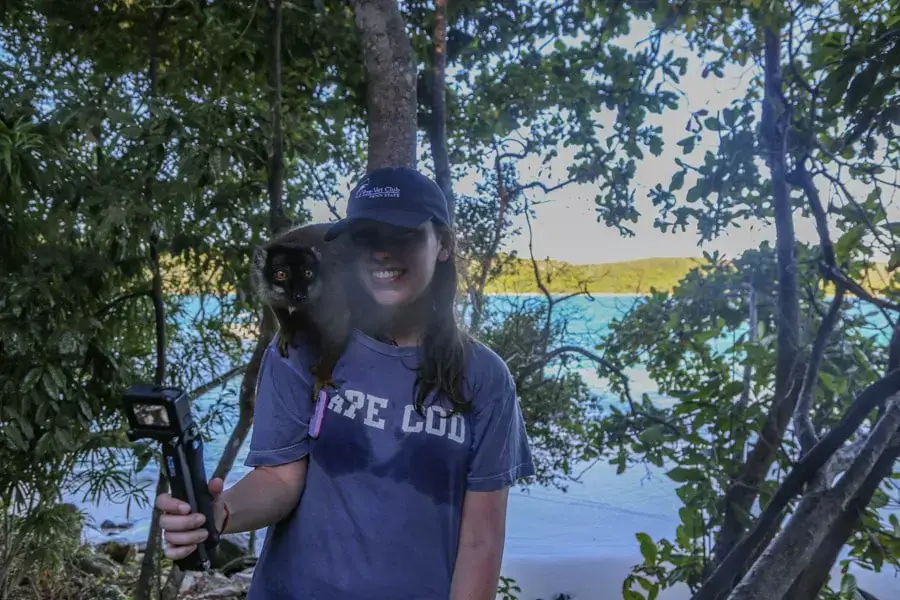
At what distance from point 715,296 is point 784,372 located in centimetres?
61

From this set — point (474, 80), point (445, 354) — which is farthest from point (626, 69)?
point (445, 354)

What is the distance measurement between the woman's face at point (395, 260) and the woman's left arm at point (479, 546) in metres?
0.33

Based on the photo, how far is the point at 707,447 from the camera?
2014 millimetres

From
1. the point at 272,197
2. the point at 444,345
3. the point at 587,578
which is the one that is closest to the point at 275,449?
the point at 444,345

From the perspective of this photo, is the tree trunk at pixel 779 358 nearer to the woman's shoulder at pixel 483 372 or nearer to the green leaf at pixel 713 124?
the green leaf at pixel 713 124

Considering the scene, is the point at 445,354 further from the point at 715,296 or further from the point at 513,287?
the point at 513,287

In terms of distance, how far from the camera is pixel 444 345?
100cm

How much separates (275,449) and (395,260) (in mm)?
341

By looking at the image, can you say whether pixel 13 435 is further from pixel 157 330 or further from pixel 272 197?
pixel 272 197

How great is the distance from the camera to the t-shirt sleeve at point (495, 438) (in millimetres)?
973

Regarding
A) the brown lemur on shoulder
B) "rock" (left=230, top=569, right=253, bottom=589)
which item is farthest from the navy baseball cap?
"rock" (left=230, top=569, right=253, bottom=589)

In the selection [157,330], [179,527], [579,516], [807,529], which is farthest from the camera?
[579,516]

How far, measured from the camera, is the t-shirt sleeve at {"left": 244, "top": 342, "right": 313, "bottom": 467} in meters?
0.96

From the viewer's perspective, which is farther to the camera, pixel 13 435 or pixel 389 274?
pixel 13 435
